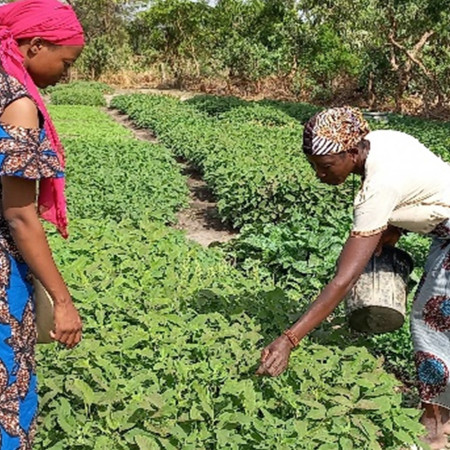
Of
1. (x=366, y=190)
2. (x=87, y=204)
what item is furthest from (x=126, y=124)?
(x=366, y=190)

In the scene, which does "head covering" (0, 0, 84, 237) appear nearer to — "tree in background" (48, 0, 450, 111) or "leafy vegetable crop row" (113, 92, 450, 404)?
"leafy vegetable crop row" (113, 92, 450, 404)

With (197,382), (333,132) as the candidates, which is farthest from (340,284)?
(197,382)

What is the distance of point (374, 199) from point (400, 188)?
0.48 ft

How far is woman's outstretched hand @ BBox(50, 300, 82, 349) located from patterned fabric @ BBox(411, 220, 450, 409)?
1.74 m

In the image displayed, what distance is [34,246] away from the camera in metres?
2.02

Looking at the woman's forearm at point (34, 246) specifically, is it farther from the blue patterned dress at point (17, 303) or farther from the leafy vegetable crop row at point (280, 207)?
the leafy vegetable crop row at point (280, 207)

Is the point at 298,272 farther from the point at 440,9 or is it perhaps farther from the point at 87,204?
the point at 440,9

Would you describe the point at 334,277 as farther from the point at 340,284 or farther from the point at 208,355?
the point at 208,355

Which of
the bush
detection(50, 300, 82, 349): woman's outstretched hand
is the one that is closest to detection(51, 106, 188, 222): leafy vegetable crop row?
detection(50, 300, 82, 349): woman's outstretched hand

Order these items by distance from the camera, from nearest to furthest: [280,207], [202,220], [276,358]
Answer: [276,358] < [280,207] < [202,220]

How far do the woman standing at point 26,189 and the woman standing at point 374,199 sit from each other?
0.90 m

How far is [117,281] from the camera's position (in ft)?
12.3

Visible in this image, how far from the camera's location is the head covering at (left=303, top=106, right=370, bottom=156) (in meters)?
2.73

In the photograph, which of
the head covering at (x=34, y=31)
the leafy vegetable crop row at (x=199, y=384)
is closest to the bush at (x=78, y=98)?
the leafy vegetable crop row at (x=199, y=384)
